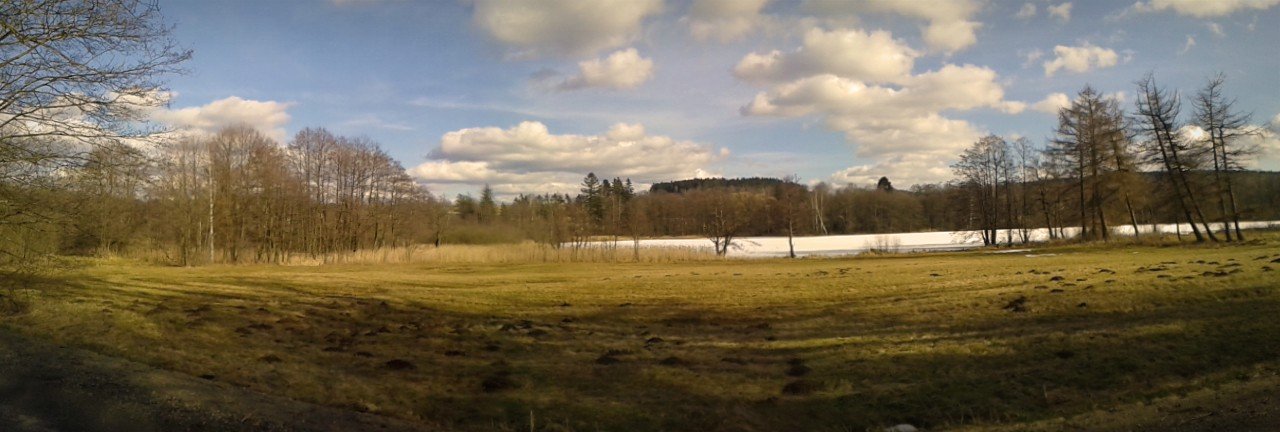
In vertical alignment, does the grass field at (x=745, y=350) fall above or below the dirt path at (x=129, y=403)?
below

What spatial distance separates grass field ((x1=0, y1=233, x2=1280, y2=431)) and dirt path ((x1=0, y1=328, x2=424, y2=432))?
1.24m

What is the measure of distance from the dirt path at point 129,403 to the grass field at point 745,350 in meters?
1.24

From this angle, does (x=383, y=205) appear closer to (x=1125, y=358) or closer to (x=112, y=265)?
(x=112, y=265)

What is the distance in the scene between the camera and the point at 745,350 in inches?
544

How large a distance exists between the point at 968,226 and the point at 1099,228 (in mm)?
17904

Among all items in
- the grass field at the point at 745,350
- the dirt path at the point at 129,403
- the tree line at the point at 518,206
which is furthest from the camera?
the tree line at the point at 518,206

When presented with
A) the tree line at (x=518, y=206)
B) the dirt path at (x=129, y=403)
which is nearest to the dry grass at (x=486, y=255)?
the tree line at (x=518, y=206)

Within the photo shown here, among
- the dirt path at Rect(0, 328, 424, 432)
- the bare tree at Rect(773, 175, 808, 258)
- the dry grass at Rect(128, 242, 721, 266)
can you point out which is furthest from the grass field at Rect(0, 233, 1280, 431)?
the bare tree at Rect(773, 175, 808, 258)

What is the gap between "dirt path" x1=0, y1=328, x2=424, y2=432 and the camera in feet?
21.0

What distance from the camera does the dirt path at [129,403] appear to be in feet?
21.0

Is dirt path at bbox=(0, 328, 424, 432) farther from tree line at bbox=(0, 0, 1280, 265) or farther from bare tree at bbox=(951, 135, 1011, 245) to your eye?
bare tree at bbox=(951, 135, 1011, 245)

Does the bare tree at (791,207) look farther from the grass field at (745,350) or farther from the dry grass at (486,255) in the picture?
the grass field at (745,350)

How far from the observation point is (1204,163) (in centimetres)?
4119

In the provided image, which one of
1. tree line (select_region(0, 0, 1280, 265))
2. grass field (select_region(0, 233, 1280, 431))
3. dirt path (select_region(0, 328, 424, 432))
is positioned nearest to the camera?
dirt path (select_region(0, 328, 424, 432))
